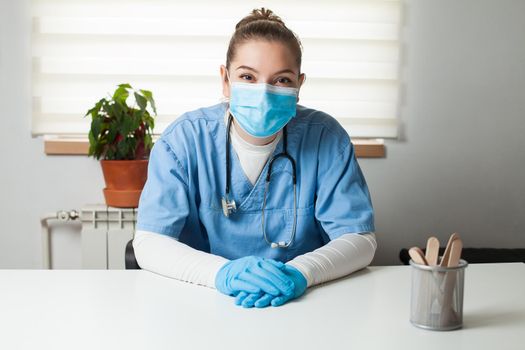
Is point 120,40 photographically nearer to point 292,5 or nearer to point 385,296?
point 292,5

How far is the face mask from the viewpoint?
1.42m

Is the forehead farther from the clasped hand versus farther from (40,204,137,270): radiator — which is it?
(40,204,137,270): radiator

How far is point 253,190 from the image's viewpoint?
1.53 meters

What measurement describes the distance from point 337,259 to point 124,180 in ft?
3.70

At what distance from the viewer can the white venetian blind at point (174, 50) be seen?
2.31 metres

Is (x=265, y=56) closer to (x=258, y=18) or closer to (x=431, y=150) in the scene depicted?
(x=258, y=18)

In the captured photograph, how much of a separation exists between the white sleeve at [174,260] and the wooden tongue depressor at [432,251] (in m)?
0.42

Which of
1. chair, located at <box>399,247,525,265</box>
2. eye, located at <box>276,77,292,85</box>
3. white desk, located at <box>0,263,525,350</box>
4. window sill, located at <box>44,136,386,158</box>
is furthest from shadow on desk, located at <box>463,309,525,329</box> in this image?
window sill, located at <box>44,136,386,158</box>

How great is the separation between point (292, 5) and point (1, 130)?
1.20 metres

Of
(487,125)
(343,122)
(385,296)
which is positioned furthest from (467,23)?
(385,296)

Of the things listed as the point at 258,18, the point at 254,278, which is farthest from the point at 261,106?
the point at 254,278

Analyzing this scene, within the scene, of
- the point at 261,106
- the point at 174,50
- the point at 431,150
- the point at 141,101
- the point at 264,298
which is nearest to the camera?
the point at 264,298

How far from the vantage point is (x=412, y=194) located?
2512 millimetres

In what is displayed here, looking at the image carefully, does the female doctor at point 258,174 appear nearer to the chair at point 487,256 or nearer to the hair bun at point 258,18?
the hair bun at point 258,18
